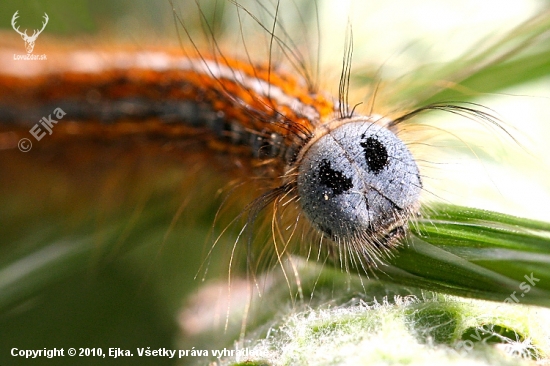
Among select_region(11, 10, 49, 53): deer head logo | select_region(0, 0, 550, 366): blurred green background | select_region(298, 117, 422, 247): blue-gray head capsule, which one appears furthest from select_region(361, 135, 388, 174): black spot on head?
select_region(11, 10, 49, 53): deer head logo

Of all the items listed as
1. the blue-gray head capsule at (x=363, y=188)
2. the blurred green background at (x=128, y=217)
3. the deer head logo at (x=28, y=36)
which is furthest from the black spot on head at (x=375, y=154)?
the deer head logo at (x=28, y=36)

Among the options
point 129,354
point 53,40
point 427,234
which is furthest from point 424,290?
point 53,40

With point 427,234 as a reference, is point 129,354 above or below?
above

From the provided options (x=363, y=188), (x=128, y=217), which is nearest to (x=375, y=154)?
(x=363, y=188)

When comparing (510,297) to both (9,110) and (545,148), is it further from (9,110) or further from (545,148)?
(9,110)

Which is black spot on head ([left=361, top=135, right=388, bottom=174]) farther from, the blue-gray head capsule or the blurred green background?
the blurred green background

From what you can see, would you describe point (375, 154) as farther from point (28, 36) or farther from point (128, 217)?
point (28, 36)

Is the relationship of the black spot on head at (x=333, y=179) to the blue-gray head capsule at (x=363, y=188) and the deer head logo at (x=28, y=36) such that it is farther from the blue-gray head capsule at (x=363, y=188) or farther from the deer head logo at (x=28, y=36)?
the deer head logo at (x=28, y=36)
